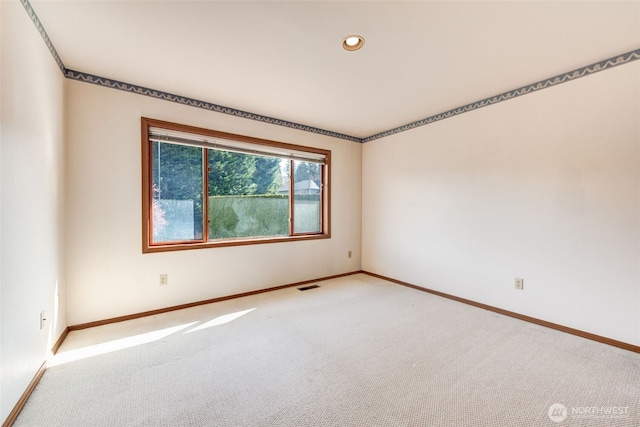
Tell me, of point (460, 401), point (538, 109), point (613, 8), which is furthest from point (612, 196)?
point (460, 401)

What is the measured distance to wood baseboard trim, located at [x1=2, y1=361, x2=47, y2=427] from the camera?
139cm

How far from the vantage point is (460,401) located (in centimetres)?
159

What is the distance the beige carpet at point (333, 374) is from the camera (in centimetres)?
148

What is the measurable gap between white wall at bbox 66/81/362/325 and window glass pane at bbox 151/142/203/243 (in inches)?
7.2

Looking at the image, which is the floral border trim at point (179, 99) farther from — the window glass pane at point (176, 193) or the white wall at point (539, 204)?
the white wall at point (539, 204)

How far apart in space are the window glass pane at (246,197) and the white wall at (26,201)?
141cm

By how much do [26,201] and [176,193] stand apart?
1.42 metres

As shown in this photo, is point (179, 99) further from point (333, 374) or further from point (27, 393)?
point (333, 374)

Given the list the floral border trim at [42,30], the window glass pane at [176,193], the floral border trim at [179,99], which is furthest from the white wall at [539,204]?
the floral border trim at [42,30]

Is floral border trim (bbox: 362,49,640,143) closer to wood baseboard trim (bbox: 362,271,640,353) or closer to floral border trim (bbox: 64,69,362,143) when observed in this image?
floral border trim (bbox: 64,69,362,143)

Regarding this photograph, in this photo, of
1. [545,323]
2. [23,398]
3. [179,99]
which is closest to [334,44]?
[179,99]

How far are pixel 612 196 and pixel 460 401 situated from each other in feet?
6.95

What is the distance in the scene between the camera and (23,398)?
155cm
